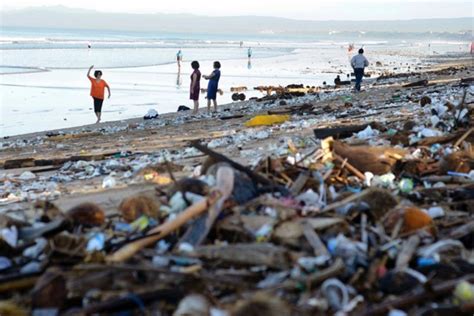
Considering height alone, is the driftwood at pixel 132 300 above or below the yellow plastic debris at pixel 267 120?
above

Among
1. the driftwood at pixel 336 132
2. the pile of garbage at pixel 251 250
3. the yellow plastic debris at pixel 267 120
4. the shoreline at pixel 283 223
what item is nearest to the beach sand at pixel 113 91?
the yellow plastic debris at pixel 267 120

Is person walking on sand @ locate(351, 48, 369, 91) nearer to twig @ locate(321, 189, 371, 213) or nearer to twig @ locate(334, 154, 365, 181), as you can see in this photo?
twig @ locate(334, 154, 365, 181)

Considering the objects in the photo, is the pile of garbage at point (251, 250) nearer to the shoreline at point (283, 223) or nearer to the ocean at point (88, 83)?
the shoreline at point (283, 223)

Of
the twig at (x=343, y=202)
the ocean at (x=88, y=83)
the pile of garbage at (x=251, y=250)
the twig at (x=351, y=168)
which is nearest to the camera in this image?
the pile of garbage at (x=251, y=250)

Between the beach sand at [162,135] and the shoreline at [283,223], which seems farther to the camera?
the beach sand at [162,135]

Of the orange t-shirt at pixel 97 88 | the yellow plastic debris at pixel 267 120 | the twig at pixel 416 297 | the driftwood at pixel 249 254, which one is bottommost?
the yellow plastic debris at pixel 267 120

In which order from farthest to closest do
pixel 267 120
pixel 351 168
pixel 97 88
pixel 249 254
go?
pixel 97 88 < pixel 267 120 < pixel 351 168 < pixel 249 254

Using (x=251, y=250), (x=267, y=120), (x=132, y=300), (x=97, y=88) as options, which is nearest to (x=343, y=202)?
(x=251, y=250)

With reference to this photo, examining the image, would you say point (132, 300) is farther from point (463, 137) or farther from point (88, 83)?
point (88, 83)

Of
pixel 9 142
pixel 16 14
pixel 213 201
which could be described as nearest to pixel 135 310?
pixel 213 201

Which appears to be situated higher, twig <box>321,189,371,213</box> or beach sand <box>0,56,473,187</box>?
twig <box>321,189,371,213</box>

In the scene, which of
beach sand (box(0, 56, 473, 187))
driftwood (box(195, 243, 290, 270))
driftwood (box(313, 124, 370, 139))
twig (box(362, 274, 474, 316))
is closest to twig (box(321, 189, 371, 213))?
driftwood (box(195, 243, 290, 270))

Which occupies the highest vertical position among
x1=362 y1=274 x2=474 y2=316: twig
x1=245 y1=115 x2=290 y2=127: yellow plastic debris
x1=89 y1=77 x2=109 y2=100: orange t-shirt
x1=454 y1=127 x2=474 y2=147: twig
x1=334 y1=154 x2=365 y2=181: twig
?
x1=454 y1=127 x2=474 y2=147: twig

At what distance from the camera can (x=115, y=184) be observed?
5.92 m
